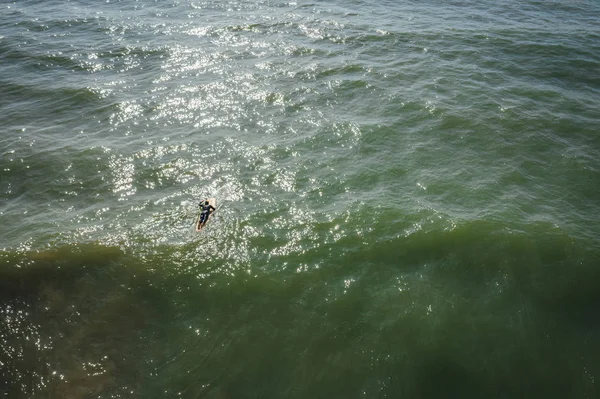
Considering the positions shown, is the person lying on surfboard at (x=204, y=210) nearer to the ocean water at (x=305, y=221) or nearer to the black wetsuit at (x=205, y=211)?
the black wetsuit at (x=205, y=211)

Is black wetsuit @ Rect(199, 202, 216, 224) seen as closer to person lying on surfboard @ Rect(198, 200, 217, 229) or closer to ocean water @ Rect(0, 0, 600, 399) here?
person lying on surfboard @ Rect(198, 200, 217, 229)

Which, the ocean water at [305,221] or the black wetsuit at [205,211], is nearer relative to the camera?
the ocean water at [305,221]

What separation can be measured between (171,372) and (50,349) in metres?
3.81

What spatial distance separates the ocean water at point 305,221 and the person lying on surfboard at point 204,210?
20.7 inches

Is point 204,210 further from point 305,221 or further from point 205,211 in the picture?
point 305,221

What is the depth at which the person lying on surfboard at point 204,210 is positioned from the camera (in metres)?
15.5

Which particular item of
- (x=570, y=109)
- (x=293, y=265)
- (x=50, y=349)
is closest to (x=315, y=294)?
(x=293, y=265)

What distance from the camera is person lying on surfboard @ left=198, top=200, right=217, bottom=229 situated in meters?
15.5

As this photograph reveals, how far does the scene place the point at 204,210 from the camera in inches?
619

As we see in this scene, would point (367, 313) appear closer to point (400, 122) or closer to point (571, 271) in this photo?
point (571, 271)

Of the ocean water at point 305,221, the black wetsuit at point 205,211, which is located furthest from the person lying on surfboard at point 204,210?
the ocean water at point 305,221

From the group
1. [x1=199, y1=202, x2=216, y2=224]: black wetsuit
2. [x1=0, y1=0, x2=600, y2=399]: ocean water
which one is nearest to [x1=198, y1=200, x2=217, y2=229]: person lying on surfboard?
[x1=199, y1=202, x2=216, y2=224]: black wetsuit

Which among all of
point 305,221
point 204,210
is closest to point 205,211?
point 204,210

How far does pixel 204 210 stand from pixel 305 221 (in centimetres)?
397
